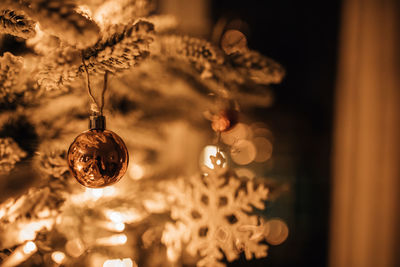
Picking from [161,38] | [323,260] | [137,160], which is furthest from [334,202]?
[161,38]

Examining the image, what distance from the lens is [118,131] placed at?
0.66m

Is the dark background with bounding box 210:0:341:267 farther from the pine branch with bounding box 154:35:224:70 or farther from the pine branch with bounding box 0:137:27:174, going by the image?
the pine branch with bounding box 0:137:27:174

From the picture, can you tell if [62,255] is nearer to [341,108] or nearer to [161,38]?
[161,38]

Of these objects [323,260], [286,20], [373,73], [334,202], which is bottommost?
[323,260]

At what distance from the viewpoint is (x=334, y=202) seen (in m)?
1.17

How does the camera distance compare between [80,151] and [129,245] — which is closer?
[80,151]

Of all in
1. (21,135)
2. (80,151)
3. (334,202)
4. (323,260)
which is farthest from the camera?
(323,260)

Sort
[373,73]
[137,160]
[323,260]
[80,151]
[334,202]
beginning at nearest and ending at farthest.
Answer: [80,151], [137,160], [373,73], [334,202], [323,260]

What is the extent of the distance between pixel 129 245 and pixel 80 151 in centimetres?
29

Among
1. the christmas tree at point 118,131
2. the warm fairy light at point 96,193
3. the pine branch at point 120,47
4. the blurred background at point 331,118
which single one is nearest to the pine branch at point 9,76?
the christmas tree at point 118,131

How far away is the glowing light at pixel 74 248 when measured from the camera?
549 mm

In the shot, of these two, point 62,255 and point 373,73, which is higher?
point 373,73

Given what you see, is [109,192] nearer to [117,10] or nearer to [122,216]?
[122,216]

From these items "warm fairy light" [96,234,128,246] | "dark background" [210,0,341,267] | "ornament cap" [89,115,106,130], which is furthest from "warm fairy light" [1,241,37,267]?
"dark background" [210,0,341,267]
